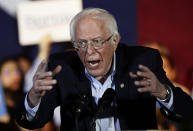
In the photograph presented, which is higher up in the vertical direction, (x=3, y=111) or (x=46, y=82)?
(x=46, y=82)

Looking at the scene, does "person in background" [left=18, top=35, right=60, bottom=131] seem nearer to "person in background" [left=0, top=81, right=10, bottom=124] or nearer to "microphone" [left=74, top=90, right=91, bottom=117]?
"person in background" [left=0, top=81, right=10, bottom=124]

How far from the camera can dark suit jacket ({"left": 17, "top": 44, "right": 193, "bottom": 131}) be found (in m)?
1.79

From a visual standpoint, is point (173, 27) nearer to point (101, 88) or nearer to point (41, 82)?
point (101, 88)

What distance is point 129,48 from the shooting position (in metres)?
2.07

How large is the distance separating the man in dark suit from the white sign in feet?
6.06

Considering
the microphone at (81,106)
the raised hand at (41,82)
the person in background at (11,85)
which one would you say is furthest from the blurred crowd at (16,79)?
the microphone at (81,106)

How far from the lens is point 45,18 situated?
3.87m

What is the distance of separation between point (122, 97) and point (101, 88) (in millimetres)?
117

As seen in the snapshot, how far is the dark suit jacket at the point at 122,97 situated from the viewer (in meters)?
1.79

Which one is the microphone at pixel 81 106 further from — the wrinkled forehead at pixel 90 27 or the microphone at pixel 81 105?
the wrinkled forehead at pixel 90 27

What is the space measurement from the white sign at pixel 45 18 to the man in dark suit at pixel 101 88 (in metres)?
1.85

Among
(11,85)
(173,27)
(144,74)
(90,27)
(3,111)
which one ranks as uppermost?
(90,27)

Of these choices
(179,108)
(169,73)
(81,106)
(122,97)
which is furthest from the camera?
(169,73)

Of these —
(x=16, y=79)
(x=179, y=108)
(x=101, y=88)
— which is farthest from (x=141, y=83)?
(x=16, y=79)
